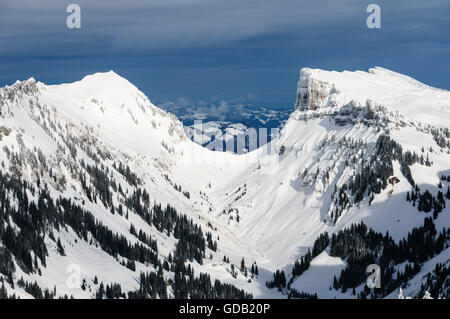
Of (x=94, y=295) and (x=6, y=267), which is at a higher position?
(x=6, y=267)
